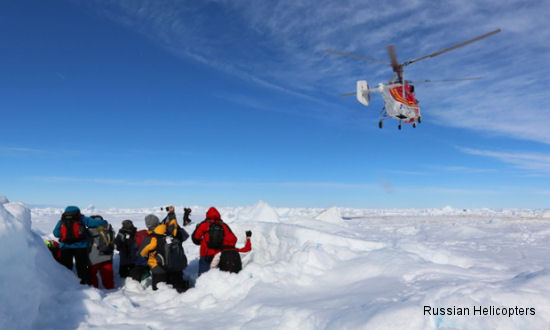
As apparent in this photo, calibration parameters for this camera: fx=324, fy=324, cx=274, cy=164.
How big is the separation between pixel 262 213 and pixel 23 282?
1965cm

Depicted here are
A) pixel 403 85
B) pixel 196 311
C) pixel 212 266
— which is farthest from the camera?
pixel 403 85

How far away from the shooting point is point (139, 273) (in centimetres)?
764

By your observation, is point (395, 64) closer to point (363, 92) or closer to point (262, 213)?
point (363, 92)

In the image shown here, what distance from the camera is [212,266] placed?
23.6ft

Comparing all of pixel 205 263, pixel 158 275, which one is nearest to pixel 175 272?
pixel 158 275

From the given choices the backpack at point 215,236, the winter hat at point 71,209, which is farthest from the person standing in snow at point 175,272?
the winter hat at point 71,209

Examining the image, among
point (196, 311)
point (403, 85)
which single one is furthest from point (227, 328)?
point (403, 85)

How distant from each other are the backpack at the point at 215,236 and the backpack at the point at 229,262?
0.31 m

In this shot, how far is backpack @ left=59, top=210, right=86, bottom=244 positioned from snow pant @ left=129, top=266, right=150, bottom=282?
151cm

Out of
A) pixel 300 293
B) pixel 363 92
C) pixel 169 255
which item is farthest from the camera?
pixel 363 92

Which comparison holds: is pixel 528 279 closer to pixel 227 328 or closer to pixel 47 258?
pixel 227 328

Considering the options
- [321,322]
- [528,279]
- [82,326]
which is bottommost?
[82,326]

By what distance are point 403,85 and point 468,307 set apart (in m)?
16.6

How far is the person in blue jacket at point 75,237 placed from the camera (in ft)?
22.0
